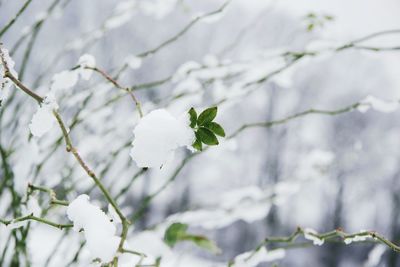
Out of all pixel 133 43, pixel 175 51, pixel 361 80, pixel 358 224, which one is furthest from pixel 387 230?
pixel 133 43

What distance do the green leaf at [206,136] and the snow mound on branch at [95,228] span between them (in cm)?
14

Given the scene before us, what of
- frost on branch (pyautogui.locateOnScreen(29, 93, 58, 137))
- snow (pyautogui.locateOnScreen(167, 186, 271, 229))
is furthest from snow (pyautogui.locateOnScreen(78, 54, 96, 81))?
snow (pyautogui.locateOnScreen(167, 186, 271, 229))

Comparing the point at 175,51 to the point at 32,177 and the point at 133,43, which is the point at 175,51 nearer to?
the point at 133,43

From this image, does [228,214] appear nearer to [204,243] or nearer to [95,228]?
[204,243]

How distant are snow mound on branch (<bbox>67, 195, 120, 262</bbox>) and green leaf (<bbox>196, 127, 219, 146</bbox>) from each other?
0.46ft

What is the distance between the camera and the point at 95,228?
46 cm

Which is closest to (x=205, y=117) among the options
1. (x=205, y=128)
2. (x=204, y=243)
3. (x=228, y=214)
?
(x=205, y=128)

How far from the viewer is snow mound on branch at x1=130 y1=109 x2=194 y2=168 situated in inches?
17.1

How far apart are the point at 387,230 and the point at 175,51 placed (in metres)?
10.0

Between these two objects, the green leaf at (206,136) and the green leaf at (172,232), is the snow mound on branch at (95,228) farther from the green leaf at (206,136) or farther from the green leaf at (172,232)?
the green leaf at (172,232)

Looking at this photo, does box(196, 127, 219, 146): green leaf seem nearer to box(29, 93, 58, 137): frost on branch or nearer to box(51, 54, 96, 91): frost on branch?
box(29, 93, 58, 137): frost on branch

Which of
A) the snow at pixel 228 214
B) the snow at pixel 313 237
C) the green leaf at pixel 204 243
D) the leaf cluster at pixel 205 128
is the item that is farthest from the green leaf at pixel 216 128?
the snow at pixel 228 214

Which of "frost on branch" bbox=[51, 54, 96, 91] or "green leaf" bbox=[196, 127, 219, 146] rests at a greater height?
"frost on branch" bbox=[51, 54, 96, 91]

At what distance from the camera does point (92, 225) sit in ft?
1.53
